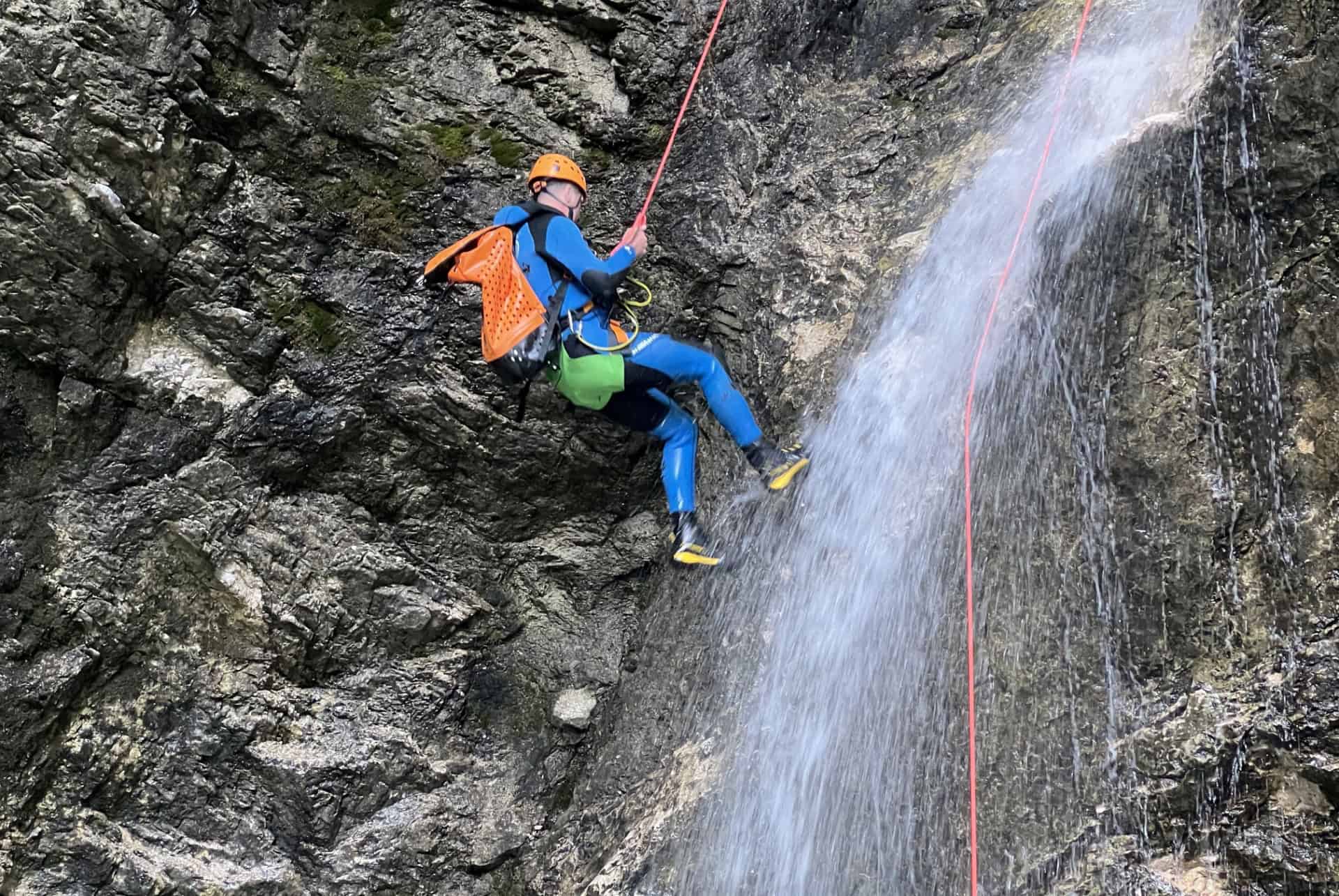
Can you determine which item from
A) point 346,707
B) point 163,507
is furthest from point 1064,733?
point 163,507

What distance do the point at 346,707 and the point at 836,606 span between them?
3096 millimetres

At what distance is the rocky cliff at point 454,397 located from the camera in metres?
4.50

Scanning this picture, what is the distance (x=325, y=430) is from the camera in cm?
627

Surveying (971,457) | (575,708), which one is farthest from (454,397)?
(971,457)

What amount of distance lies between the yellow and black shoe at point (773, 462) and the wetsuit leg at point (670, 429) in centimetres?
47

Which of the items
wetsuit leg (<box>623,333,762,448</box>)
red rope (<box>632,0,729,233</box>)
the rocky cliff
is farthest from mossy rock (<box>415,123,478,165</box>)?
wetsuit leg (<box>623,333,762,448</box>)

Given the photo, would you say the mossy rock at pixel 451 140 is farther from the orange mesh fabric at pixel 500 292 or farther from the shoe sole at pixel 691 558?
the shoe sole at pixel 691 558

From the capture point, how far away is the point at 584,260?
214 inches

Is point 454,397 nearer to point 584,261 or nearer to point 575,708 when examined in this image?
point 584,261

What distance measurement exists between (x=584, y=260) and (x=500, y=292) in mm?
529

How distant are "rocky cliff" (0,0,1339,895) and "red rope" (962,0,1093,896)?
172mm

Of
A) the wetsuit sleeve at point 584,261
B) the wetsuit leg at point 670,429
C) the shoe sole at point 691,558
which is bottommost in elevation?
the shoe sole at point 691,558

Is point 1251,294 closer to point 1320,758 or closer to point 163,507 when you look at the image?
point 1320,758

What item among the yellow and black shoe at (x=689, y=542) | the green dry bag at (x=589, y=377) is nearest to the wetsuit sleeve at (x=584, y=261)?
the green dry bag at (x=589, y=377)
